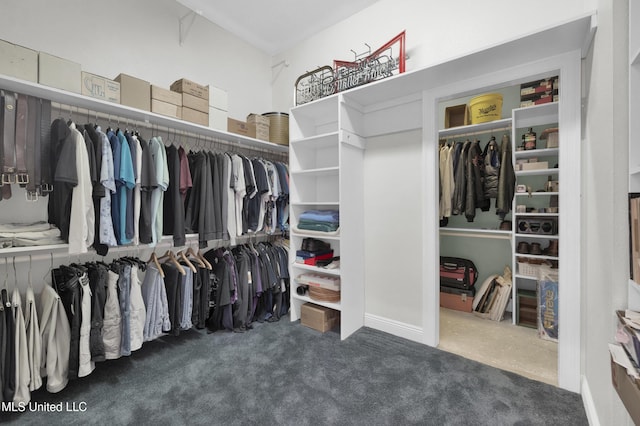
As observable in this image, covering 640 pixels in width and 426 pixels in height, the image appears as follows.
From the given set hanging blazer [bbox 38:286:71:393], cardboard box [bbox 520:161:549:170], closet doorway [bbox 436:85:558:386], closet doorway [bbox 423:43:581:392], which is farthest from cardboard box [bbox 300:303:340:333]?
cardboard box [bbox 520:161:549:170]

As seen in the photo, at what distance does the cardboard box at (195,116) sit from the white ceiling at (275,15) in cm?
115

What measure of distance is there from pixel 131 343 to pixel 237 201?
137 cm

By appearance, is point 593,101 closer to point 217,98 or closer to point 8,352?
point 217,98

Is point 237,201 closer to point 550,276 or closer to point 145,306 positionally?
point 145,306

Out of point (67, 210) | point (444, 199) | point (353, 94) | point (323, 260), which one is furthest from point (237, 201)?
point (444, 199)

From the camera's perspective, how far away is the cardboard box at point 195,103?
7.77ft

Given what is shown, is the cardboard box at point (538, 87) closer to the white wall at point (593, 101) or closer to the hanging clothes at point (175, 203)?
the white wall at point (593, 101)

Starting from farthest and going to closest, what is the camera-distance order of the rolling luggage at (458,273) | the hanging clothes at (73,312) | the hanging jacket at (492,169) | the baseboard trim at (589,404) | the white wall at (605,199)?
the rolling luggage at (458,273)
the hanging jacket at (492,169)
the hanging clothes at (73,312)
the baseboard trim at (589,404)
the white wall at (605,199)

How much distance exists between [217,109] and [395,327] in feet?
8.63

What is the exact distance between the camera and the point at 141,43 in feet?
8.11

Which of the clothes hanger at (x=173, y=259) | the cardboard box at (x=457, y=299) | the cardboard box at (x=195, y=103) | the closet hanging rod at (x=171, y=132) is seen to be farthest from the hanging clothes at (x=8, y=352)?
the cardboard box at (x=457, y=299)

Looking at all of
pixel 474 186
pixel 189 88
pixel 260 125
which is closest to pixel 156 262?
pixel 189 88

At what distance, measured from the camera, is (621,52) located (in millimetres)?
1116

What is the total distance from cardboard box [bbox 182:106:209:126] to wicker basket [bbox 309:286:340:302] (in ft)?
6.09
